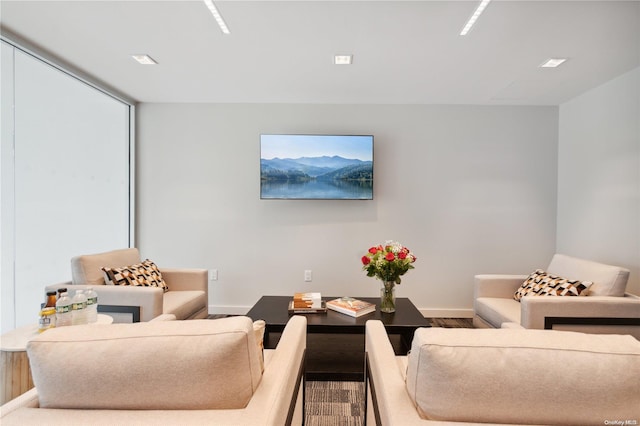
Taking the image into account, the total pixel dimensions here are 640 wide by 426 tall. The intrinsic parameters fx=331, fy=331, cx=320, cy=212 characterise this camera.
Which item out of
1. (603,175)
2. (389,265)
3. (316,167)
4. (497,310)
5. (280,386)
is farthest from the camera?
(316,167)

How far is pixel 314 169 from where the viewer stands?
3787 mm

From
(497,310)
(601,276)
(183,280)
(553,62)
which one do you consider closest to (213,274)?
(183,280)

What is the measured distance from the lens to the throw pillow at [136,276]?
8.57 feet

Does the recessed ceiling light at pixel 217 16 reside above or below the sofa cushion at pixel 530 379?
above

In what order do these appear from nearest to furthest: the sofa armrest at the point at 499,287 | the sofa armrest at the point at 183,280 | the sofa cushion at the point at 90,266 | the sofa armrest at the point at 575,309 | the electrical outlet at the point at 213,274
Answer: the sofa armrest at the point at 575,309 → the sofa cushion at the point at 90,266 → the sofa armrest at the point at 499,287 → the sofa armrest at the point at 183,280 → the electrical outlet at the point at 213,274

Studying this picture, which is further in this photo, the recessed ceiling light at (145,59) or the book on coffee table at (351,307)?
the recessed ceiling light at (145,59)

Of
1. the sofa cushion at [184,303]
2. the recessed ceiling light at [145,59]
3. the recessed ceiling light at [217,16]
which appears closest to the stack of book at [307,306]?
the sofa cushion at [184,303]

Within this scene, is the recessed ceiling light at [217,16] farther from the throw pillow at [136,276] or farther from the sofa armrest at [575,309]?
the sofa armrest at [575,309]

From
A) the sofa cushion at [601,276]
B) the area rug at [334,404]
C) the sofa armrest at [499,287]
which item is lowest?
the area rug at [334,404]

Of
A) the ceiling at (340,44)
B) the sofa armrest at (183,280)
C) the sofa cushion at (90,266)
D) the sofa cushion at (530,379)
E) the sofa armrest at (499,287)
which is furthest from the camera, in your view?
the sofa armrest at (183,280)

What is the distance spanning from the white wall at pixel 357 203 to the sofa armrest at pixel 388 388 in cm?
245

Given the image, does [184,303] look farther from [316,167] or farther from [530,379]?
[530,379]

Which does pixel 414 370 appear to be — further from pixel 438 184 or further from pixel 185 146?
pixel 185 146

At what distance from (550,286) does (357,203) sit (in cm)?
200
